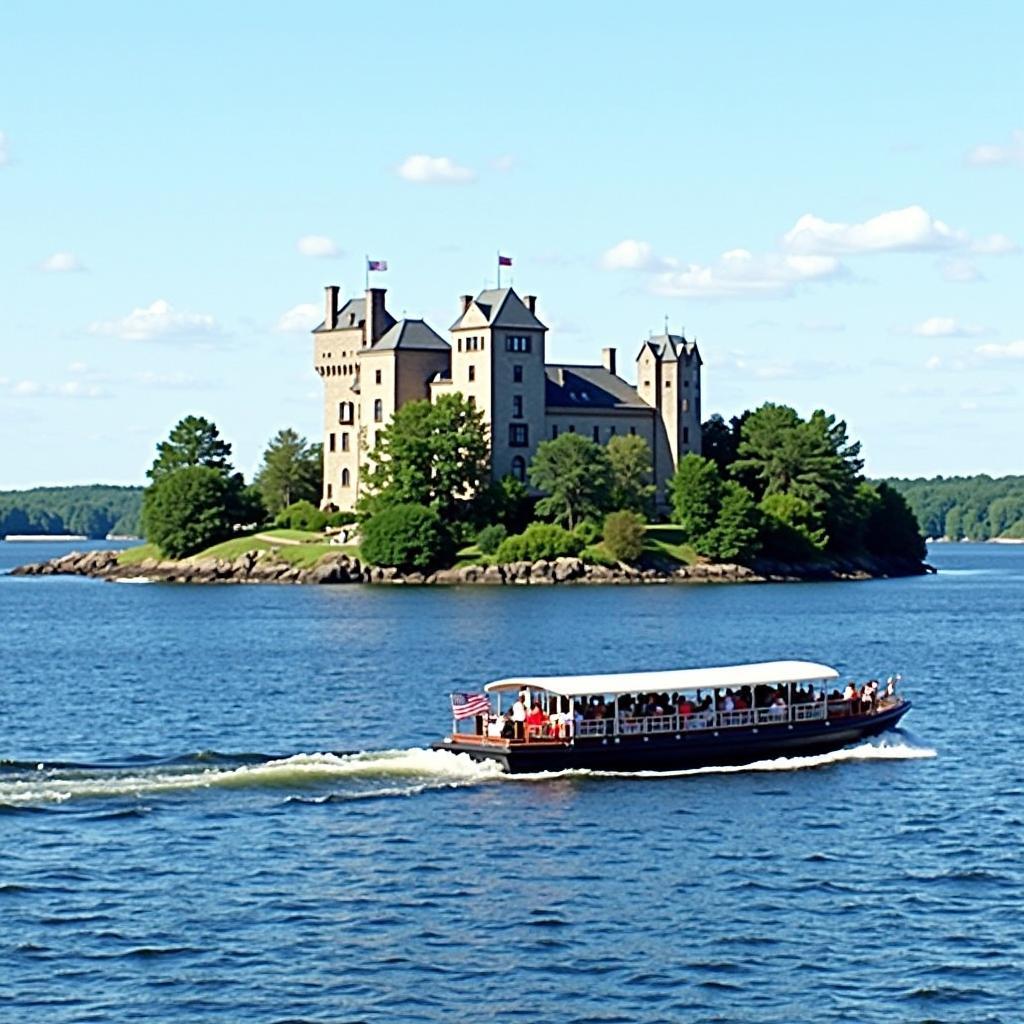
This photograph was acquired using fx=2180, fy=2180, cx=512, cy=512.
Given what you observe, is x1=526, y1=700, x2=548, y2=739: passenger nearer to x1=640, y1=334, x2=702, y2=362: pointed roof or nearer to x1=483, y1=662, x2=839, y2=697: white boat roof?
x1=483, y1=662, x2=839, y2=697: white boat roof

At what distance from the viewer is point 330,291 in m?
198

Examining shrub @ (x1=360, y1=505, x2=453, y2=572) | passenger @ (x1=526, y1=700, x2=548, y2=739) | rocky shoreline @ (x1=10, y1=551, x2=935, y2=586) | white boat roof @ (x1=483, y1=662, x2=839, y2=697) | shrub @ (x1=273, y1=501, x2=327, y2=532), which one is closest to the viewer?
passenger @ (x1=526, y1=700, x2=548, y2=739)

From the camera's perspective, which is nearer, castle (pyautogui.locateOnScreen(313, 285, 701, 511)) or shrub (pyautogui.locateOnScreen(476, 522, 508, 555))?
shrub (pyautogui.locateOnScreen(476, 522, 508, 555))

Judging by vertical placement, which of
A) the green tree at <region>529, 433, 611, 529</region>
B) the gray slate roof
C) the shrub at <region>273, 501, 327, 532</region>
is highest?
the gray slate roof

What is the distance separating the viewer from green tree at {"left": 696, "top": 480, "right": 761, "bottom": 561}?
172 meters

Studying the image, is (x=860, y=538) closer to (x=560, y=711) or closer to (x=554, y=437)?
(x=554, y=437)

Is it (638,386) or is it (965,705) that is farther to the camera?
(638,386)

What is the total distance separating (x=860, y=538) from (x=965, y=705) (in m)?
119

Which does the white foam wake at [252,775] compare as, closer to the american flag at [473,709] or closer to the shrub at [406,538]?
the american flag at [473,709]

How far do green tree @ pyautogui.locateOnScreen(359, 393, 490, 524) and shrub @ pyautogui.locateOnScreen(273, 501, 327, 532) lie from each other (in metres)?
10.2

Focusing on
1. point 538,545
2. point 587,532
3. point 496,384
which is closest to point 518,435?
point 496,384

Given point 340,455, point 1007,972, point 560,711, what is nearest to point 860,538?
point 340,455

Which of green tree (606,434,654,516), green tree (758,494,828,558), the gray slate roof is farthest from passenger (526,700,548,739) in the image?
the gray slate roof

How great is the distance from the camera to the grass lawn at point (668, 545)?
17300 cm
